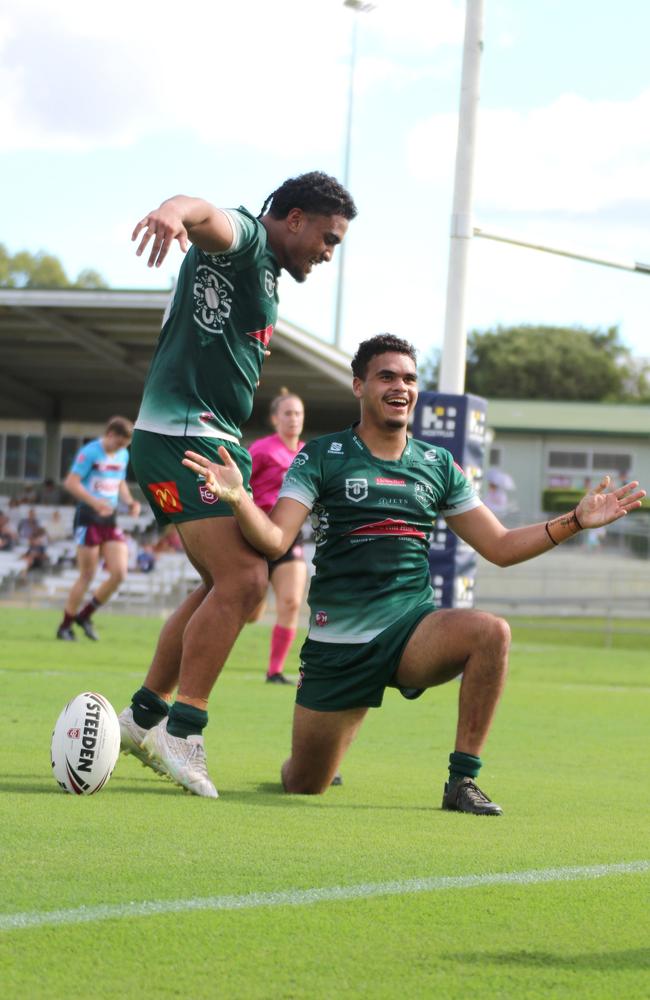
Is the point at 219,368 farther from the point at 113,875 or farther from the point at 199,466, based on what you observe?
the point at 113,875

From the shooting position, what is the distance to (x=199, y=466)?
16.8 feet

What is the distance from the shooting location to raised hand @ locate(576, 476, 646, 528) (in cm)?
546

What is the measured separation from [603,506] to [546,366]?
88.2 meters

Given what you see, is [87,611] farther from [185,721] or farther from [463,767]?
[463,767]

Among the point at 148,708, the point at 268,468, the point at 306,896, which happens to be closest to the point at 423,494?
the point at 148,708

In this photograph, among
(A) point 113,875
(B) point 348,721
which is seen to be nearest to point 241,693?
(B) point 348,721

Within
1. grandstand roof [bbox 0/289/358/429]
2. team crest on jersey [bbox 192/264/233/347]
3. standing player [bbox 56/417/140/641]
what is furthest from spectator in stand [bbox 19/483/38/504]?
team crest on jersey [bbox 192/264/233/347]

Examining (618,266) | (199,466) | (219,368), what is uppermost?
(618,266)

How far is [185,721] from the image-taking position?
215 inches

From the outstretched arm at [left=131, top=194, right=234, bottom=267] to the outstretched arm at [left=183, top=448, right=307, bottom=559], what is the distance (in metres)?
0.75

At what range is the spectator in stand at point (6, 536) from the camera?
89.8 feet

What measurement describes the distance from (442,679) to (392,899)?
1939mm

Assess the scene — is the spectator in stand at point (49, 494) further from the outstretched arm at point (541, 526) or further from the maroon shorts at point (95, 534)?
the outstretched arm at point (541, 526)

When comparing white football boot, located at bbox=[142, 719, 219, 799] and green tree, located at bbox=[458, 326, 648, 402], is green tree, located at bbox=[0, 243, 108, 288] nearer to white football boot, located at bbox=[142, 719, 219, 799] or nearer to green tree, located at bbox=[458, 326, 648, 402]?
green tree, located at bbox=[458, 326, 648, 402]
